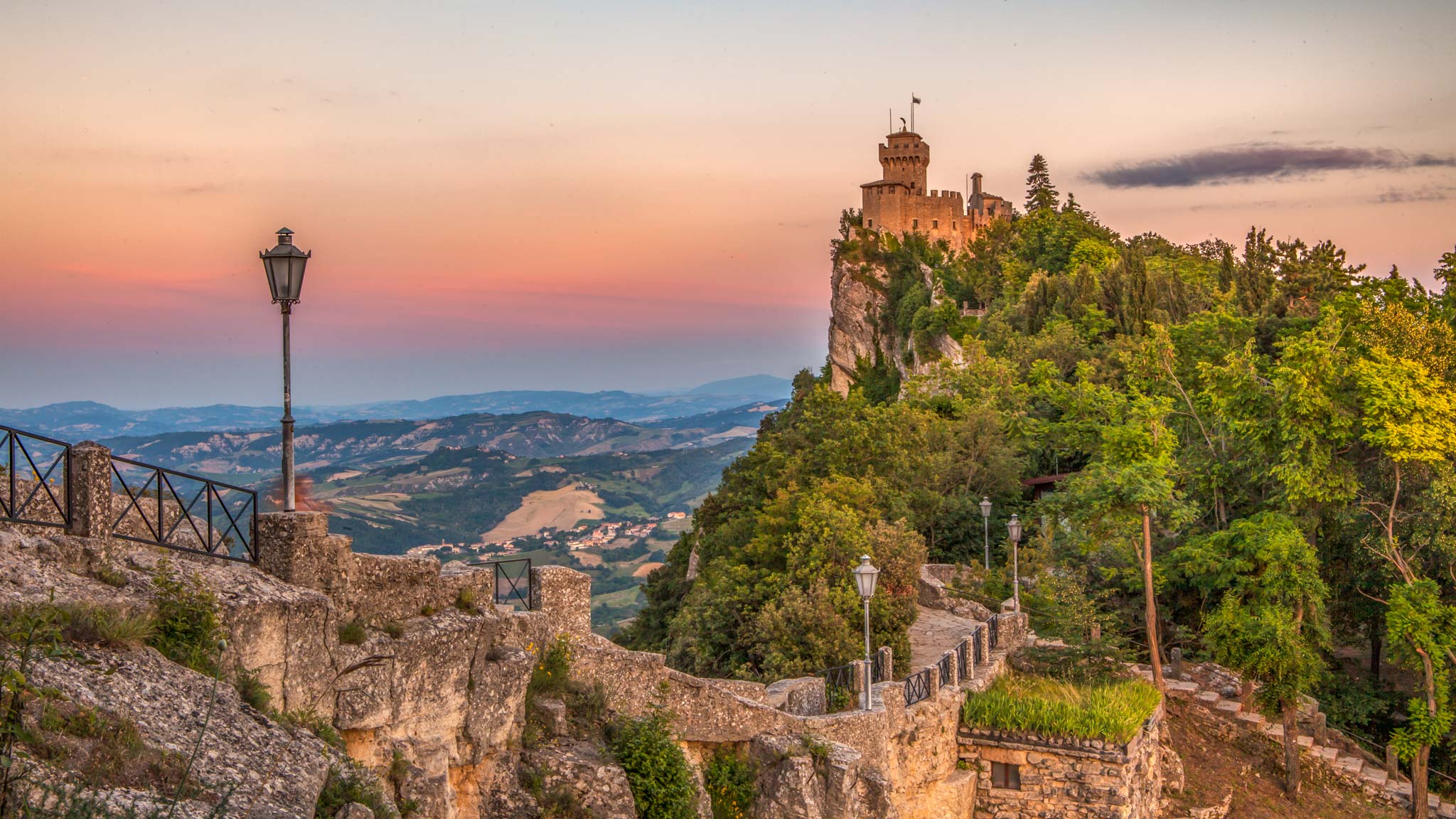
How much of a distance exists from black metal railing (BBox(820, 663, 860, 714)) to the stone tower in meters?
78.6

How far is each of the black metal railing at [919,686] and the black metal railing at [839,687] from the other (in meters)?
0.80

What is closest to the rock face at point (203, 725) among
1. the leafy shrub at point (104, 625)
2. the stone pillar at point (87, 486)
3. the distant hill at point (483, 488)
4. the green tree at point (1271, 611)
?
the leafy shrub at point (104, 625)

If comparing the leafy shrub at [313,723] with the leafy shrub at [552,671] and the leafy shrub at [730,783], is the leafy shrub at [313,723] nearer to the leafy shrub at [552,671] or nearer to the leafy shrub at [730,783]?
the leafy shrub at [552,671]

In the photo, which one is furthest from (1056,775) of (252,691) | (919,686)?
(252,691)

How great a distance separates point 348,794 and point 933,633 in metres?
15.7

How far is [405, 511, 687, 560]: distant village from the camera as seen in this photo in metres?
96.6

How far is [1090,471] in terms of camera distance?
23.4 meters

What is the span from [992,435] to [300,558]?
29262 millimetres

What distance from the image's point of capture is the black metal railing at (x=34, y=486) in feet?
25.7

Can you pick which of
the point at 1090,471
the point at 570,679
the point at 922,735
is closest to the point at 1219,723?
the point at 1090,471

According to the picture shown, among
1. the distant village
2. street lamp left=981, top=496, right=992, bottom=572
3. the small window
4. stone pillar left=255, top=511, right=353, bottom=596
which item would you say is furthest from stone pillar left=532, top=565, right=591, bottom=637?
the distant village

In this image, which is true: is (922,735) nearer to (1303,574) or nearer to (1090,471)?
(1090,471)

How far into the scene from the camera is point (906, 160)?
93.6 metres

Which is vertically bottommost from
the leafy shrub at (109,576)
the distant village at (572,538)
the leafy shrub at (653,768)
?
the distant village at (572,538)
